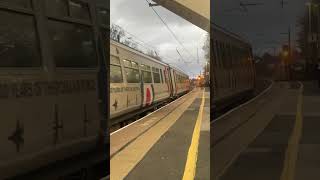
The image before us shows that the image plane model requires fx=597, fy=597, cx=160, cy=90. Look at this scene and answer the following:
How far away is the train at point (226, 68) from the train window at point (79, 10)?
11088 mm

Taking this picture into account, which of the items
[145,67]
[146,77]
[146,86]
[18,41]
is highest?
[145,67]

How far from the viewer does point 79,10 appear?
7.98m

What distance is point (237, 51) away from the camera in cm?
2569

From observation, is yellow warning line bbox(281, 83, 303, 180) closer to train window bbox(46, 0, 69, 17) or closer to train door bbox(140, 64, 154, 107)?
train window bbox(46, 0, 69, 17)

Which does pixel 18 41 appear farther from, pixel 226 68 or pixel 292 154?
pixel 226 68

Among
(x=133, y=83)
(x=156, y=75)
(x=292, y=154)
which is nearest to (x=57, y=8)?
(x=292, y=154)

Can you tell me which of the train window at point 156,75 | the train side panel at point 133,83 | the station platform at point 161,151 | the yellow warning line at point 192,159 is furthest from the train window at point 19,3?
the train window at point 156,75

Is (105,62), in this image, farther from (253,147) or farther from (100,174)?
(253,147)

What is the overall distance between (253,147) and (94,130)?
478cm

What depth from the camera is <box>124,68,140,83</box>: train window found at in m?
17.7

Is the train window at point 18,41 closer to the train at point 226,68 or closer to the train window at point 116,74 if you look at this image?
the train window at point 116,74

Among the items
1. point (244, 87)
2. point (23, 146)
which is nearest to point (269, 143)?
point (23, 146)

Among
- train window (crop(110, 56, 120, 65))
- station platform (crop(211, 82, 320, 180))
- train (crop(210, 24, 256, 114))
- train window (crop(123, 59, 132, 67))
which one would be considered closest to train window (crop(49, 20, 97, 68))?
station platform (crop(211, 82, 320, 180))

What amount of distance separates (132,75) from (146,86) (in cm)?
377
